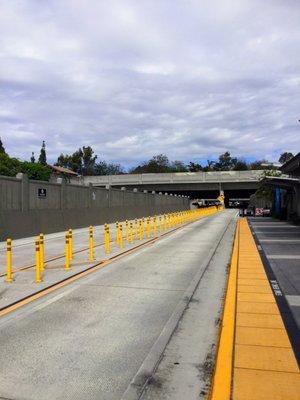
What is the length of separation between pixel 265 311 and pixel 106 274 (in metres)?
4.96

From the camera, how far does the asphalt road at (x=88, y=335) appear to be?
199 inches

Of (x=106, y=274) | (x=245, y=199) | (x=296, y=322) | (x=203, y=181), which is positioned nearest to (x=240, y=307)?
(x=296, y=322)

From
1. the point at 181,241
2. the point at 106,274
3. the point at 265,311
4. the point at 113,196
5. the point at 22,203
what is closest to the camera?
the point at 265,311

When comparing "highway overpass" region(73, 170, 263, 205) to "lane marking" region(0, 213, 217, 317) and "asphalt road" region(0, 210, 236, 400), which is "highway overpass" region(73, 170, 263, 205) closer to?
"lane marking" region(0, 213, 217, 317)

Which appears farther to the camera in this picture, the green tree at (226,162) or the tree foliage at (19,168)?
the green tree at (226,162)

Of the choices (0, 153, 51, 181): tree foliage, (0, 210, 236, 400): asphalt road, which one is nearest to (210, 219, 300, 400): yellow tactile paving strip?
(0, 210, 236, 400): asphalt road

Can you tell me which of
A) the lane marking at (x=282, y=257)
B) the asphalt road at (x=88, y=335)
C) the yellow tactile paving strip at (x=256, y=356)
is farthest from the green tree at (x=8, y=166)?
the yellow tactile paving strip at (x=256, y=356)

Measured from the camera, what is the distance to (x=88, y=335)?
6801 millimetres

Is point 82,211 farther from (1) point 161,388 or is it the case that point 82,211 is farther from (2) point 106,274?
(1) point 161,388

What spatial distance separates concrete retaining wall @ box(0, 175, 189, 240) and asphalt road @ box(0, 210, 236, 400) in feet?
42.9

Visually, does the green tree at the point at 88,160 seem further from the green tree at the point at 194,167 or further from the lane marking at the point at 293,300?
the lane marking at the point at 293,300

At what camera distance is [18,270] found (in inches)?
505

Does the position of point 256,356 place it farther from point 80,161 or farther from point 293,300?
point 80,161

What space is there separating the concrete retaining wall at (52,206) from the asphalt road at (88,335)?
1307 cm
